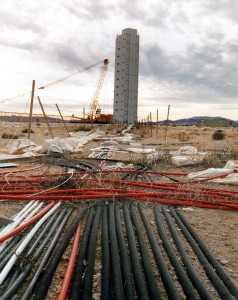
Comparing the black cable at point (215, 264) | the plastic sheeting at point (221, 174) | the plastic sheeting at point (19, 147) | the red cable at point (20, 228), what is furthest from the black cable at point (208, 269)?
the plastic sheeting at point (19, 147)

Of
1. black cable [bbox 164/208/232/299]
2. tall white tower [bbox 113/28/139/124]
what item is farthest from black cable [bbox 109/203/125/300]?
tall white tower [bbox 113/28/139/124]

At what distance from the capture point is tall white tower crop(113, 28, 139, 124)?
90625 millimetres

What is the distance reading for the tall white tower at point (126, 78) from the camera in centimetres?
9062

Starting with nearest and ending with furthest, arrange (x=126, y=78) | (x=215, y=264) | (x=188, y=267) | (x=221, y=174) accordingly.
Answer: (x=188, y=267) → (x=215, y=264) → (x=221, y=174) → (x=126, y=78)

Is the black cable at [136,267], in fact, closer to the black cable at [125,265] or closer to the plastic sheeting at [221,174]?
the black cable at [125,265]

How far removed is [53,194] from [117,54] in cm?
8920

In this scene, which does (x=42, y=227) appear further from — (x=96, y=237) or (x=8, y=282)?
(x=8, y=282)

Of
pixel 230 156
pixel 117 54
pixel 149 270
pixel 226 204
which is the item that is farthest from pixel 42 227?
pixel 117 54

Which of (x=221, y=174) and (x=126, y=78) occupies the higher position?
(x=126, y=78)

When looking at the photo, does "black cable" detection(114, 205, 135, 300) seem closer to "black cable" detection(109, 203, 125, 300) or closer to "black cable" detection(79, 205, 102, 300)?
"black cable" detection(109, 203, 125, 300)

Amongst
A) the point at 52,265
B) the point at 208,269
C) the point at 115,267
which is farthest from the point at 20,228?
the point at 208,269

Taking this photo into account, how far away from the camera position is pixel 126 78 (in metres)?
90.6

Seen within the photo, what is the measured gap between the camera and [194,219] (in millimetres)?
5523

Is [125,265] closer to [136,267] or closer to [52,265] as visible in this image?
[136,267]
